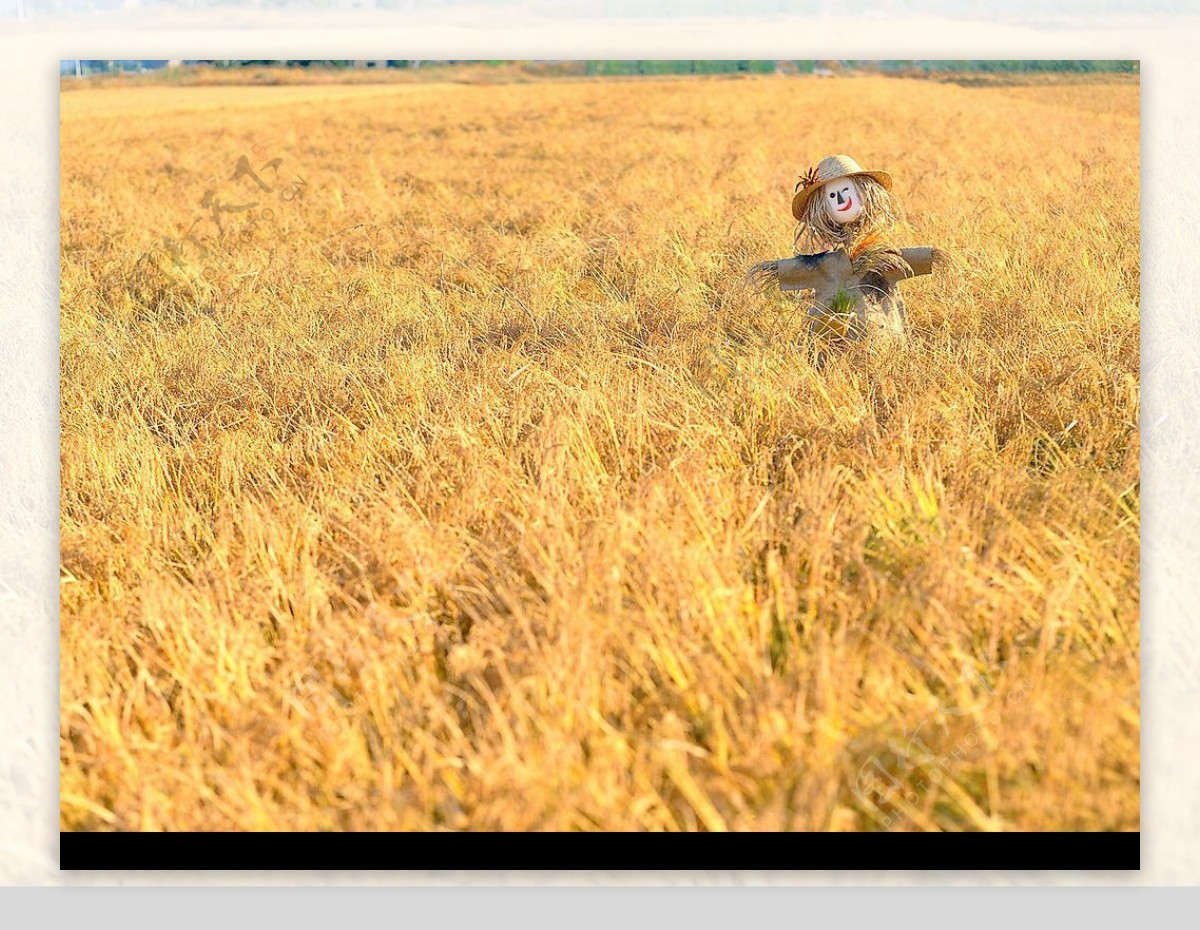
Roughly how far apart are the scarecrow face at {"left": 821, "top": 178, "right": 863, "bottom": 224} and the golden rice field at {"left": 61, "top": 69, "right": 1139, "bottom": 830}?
1.15ft

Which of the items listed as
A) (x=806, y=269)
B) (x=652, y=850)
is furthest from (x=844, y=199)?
(x=652, y=850)

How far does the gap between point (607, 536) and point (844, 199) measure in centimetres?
122

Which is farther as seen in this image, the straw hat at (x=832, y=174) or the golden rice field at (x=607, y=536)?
the straw hat at (x=832, y=174)

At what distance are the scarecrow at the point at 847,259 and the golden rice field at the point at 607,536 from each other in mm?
126

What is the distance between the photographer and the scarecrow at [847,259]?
315cm

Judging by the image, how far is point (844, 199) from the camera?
3145 mm

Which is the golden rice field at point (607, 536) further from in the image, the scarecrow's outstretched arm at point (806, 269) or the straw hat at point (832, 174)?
the straw hat at point (832, 174)

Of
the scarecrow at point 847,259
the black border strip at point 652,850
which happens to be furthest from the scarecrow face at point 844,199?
the black border strip at point 652,850

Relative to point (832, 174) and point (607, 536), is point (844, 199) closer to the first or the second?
point (832, 174)

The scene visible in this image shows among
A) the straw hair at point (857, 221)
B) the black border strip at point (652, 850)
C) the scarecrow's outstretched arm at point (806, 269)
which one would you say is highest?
the straw hair at point (857, 221)

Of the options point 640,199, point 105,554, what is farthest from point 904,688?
point 640,199

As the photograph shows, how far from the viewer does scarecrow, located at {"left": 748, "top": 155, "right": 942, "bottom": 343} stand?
315 cm

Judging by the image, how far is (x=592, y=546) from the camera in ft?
7.78

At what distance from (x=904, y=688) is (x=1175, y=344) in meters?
0.94
